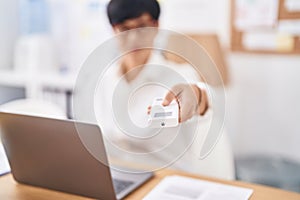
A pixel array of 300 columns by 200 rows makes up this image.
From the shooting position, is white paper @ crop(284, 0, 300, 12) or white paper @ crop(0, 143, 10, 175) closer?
white paper @ crop(0, 143, 10, 175)

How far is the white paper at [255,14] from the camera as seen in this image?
2338mm

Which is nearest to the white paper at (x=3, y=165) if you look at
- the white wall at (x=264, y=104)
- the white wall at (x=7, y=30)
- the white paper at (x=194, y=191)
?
the white paper at (x=194, y=191)

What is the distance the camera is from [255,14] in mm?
2383

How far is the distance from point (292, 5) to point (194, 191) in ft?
5.37

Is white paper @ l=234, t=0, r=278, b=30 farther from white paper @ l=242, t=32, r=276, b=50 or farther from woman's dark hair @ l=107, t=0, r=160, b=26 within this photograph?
woman's dark hair @ l=107, t=0, r=160, b=26

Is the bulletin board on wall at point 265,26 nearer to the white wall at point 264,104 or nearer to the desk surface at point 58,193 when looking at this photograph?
the white wall at point 264,104

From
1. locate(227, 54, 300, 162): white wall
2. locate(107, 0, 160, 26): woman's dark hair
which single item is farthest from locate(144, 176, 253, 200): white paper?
locate(227, 54, 300, 162): white wall

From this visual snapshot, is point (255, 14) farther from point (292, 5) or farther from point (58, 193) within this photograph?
point (58, 193)

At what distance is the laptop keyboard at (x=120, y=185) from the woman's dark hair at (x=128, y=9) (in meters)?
0.52

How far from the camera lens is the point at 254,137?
2570 mm

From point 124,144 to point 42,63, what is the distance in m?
1.98

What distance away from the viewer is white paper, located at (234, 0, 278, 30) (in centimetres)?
234

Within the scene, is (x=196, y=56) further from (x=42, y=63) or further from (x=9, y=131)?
(x=42, y=63)

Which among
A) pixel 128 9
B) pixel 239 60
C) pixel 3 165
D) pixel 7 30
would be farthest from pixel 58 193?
pixel 7 30
